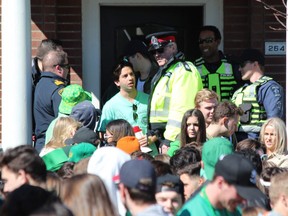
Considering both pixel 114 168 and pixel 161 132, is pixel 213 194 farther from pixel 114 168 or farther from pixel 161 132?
pixel 161 132

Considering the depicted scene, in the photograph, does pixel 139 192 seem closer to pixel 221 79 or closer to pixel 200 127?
pixel 200 127

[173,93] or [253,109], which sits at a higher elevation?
[173,93]

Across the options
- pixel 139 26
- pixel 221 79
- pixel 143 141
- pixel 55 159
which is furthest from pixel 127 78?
pixel 139 26

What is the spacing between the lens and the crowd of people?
5586 mm

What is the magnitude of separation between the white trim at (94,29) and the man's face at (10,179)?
563 cm

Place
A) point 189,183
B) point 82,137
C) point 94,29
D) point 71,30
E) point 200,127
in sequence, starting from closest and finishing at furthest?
point 189,183 → point 82,137 → point 200,127 → point 71,30 → point 94,29

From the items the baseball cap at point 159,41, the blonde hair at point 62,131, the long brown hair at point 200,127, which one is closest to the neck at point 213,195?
the blonde hair at point 62,131

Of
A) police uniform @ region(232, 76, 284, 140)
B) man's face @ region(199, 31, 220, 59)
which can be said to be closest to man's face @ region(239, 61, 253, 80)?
police uniform @ region(232, 76, 284, 140)

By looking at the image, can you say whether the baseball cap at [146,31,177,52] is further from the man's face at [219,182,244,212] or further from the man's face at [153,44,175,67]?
the man's face at [219,182,244,212]

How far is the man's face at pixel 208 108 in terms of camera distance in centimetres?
960

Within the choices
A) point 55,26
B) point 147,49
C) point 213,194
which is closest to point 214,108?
point 147,49

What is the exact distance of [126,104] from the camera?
10.0 meters

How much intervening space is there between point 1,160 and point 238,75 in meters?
4.78

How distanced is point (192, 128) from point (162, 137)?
31.9 inches
